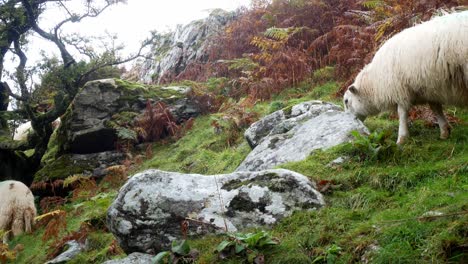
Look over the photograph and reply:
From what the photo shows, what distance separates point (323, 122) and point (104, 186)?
644 cm

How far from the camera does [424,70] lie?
229 inches

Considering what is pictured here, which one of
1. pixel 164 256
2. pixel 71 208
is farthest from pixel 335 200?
pixel 71 208

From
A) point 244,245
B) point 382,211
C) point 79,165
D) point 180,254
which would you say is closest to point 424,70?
point 382,211

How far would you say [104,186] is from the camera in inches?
439

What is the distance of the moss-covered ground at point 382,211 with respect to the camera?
A: 3640mm

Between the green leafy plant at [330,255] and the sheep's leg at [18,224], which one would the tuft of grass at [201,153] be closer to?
the sheep's leg at [18,224]

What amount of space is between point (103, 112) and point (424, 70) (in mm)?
9706

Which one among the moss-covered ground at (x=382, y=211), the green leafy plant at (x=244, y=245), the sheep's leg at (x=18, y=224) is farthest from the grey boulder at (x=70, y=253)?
the sheep's leg at (x=18, y=224)

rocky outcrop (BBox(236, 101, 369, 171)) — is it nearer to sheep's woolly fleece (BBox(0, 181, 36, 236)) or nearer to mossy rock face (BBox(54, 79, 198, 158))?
mossy rock face (BBox(54, 79, 198, 158))

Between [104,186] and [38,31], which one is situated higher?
[38,31]

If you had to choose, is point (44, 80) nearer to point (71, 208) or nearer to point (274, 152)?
point (71, 208)

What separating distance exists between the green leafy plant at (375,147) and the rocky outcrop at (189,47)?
1212 cm

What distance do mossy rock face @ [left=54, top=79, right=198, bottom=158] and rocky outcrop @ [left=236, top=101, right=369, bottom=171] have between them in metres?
5.31

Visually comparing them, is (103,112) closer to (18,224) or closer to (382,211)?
(18,224)
